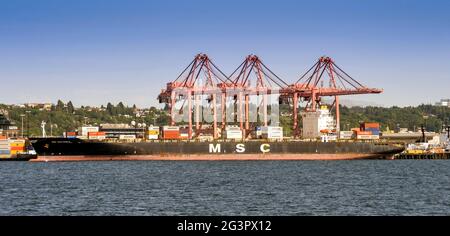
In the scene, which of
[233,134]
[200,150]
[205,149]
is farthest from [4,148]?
[205,149]

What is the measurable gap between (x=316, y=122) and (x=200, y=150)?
23.5 meters

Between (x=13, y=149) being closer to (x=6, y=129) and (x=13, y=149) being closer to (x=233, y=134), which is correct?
(x=6, y=129)

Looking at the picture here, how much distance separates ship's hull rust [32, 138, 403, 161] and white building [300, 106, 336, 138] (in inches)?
526

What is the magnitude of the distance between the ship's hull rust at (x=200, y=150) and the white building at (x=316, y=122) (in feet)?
43.8

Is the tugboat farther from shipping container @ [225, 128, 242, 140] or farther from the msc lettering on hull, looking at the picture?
the msc lettering on hull

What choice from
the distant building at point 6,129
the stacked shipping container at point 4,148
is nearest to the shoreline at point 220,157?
the stacked shipping container at point 4,148

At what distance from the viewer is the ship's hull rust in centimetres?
8281

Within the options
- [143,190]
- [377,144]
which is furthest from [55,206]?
[377,144]

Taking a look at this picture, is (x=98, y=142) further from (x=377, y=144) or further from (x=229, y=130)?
(x=377, y=144)

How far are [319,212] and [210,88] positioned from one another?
245 feet

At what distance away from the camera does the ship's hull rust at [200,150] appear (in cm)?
8281

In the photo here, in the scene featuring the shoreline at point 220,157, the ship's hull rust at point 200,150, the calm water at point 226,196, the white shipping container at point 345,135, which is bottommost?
the calm water at point 226,196

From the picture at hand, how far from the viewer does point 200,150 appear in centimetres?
8450

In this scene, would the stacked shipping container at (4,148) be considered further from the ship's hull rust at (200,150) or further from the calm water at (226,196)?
the calm water at (226,196)
